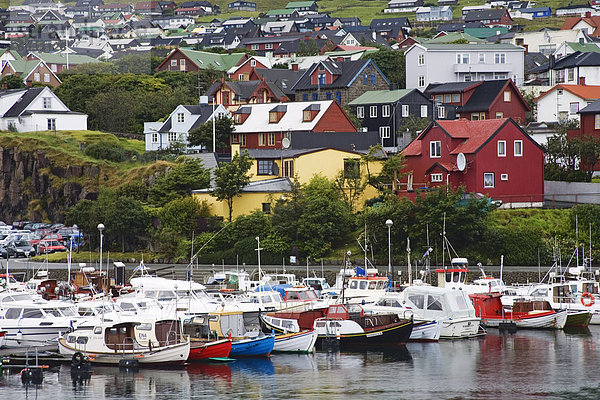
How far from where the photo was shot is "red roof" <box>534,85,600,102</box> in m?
93.3

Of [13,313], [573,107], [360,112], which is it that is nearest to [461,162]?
[360,112]

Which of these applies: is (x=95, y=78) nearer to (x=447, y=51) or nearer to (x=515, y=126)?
(x=447, y=51)

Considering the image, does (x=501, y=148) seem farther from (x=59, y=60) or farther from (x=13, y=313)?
(x=59, y=60)

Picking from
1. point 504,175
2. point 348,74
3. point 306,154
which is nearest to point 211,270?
point 306,154

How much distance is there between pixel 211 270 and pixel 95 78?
51436 mm

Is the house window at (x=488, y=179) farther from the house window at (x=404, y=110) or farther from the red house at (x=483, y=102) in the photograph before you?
the house window at (x=404, y=110)

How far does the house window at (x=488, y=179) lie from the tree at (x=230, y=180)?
15460 mm

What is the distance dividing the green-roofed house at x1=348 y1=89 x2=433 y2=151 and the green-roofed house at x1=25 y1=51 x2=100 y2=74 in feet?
173

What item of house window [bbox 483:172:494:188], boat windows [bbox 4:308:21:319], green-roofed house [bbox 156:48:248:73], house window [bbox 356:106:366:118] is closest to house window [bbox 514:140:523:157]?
house window [bbox 483:172:494:188]

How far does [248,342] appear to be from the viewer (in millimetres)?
41375

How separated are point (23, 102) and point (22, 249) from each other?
27.7 m

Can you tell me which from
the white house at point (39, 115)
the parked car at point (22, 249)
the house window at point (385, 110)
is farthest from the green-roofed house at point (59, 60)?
the parked car at point (22, 249)

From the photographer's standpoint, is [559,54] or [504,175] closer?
[504,175]

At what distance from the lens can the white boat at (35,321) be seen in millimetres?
43750
